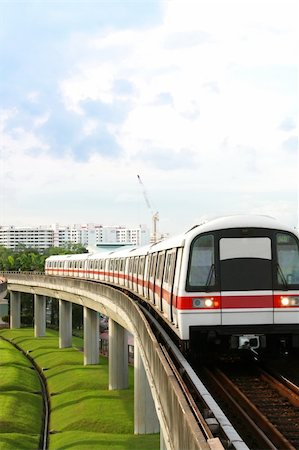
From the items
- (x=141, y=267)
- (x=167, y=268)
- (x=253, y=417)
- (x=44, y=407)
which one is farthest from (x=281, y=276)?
(x=44, y=407)

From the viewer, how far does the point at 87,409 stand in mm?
29234

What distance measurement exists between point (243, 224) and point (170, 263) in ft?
9.13

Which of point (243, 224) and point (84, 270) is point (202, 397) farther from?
point (84, 270)

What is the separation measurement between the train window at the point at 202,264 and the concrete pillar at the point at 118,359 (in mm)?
24179

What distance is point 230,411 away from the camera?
986 centimetres

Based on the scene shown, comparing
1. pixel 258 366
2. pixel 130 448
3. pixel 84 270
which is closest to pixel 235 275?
pixel 258 366

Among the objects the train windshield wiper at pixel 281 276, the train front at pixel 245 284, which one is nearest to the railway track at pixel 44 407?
the train front at pixel 245 284

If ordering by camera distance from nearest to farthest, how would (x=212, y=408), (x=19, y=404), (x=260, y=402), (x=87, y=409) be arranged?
(x=212, y=408)
(x=260, y=402)
(x=87, y=409)
(x=19, y=404)

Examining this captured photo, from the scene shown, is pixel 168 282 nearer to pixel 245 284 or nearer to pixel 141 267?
pixel 245 284

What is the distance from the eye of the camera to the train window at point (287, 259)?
471 inches

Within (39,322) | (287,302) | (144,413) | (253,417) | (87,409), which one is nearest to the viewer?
(253,417)

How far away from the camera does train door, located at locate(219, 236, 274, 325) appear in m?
11.9

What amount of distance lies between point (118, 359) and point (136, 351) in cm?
890

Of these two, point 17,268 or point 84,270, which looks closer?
point 84,270
